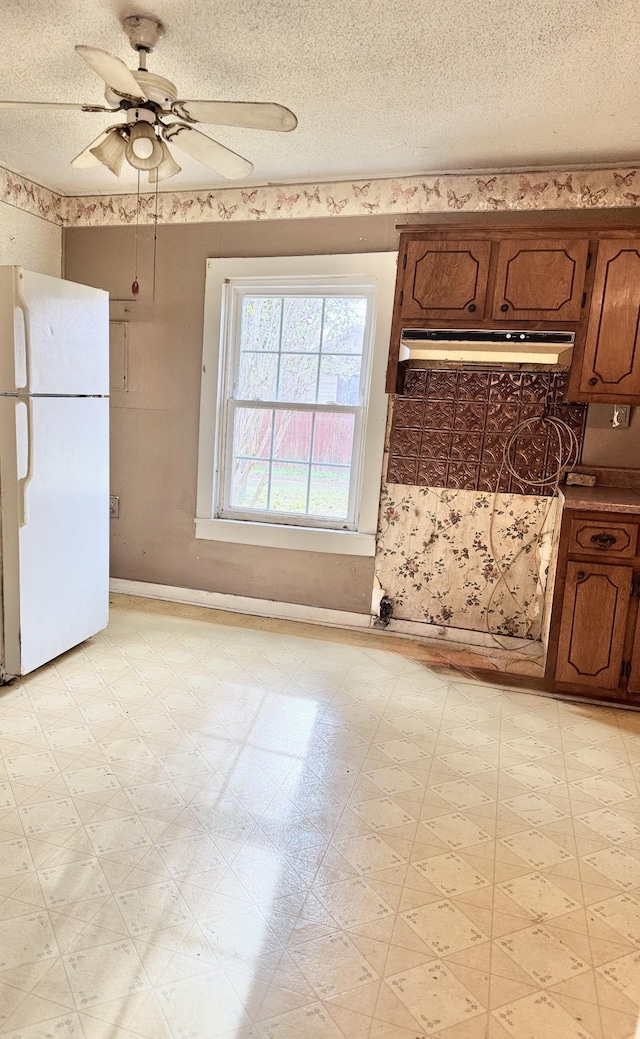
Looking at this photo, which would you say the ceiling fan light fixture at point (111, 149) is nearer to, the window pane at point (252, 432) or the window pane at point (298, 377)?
the window pane at point (298, 377)

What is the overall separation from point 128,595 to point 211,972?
2.99 m

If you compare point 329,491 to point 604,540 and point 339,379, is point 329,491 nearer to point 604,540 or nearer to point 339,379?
point 339,379

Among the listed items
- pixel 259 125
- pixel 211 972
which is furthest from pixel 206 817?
pixel 259 125

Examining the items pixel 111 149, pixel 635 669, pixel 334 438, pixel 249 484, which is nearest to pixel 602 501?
pixel 635 669

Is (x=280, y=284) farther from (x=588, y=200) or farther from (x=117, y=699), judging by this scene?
(x=117, y=699)

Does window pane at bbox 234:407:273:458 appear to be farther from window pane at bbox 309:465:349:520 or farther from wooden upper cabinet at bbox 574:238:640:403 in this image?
wooden upper cabinet at bbox 574:238:640:403

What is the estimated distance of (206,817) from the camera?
2.05 m

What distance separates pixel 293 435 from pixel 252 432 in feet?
0.88

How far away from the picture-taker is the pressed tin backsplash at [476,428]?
3314 millimetres

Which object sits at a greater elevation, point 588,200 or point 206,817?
point 588,200

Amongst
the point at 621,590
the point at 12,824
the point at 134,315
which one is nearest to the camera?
the point at 12,824

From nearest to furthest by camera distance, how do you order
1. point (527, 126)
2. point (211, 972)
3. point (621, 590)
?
point (211, 972), point (527, 126), point (621, 590)

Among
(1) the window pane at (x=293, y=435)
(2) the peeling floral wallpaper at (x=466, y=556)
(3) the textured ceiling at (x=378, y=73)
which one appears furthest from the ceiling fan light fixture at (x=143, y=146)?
(2) the peeling floral wallpaper at (x=466, y=556)

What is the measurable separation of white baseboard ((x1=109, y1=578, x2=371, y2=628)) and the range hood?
1543 millimetres
